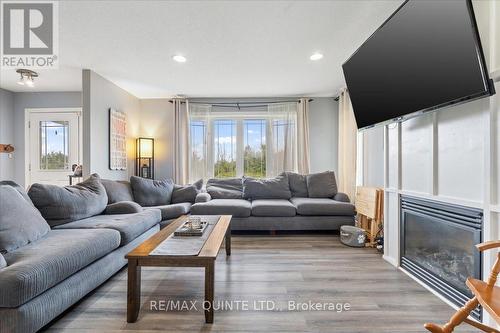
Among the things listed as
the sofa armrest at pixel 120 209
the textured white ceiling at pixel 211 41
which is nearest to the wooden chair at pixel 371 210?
the textured white ceiling at pixel 211 41

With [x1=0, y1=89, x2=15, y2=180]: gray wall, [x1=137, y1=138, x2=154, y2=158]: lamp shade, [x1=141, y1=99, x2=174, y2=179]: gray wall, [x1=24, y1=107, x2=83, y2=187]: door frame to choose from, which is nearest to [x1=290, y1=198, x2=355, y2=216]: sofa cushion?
[x1=141, y1=99, x2=174, y2=179]: gray wall

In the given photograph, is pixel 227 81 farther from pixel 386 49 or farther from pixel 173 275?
pixel 173 275

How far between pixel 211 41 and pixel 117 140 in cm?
249

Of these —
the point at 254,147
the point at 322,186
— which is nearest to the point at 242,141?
the point at 254,147

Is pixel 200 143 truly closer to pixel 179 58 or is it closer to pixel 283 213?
pixel 179 58

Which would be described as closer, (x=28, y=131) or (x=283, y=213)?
(x=283, y=213)

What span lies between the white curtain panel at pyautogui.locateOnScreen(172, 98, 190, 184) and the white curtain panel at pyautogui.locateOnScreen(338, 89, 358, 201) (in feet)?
9.59

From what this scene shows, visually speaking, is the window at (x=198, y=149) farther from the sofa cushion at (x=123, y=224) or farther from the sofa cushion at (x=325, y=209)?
the sofa cushion at (x=325, y=209)

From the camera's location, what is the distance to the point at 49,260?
4.99ft

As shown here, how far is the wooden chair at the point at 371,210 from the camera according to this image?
3.04m

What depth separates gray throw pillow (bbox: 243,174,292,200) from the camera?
4.24m

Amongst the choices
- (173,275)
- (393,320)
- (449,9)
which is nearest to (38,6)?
(173,275)

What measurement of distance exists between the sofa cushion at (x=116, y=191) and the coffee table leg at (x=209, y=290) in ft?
7.59

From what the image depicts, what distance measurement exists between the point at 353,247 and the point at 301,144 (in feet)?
7.39
